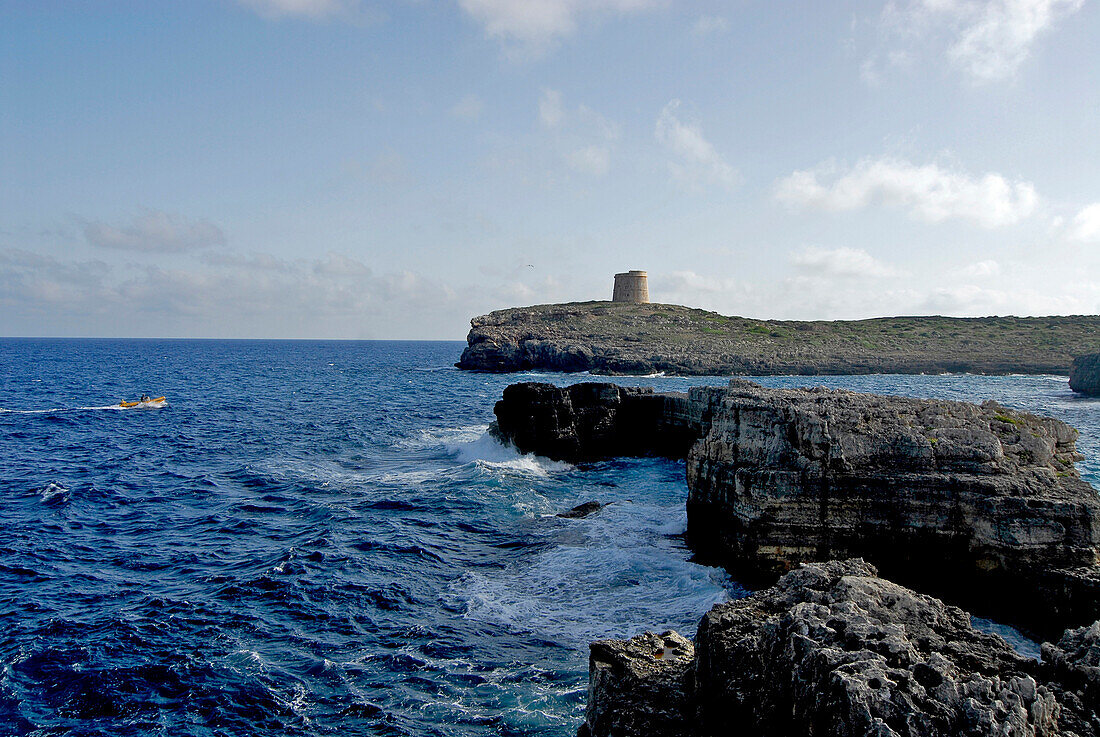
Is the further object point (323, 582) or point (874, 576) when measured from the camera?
point (323, 582)

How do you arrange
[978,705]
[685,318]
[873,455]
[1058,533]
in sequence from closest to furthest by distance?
1. [978,705]
2. [1058,533]
3. [873,455]
4. [685,318]

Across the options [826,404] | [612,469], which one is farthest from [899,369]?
[826,404]

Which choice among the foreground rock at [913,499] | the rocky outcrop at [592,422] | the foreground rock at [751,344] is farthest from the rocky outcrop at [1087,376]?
the foreground rock at [913,499]

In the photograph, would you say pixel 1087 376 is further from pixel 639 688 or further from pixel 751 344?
pixel 639 688

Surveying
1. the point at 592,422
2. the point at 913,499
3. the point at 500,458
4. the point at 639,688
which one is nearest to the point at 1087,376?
the point at 592,422

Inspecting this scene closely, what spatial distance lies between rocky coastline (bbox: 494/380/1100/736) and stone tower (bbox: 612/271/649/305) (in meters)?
109

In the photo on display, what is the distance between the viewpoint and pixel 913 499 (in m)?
18.4

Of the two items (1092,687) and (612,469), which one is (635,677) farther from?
(612,469)

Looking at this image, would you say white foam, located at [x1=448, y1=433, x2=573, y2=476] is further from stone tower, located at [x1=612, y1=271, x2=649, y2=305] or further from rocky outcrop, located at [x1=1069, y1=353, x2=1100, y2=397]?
stone tower, located at [x1=612, y1=271, x2=649, y2=305]

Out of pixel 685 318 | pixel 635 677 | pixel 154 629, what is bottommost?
pixel 154 629

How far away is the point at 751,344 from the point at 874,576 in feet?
341

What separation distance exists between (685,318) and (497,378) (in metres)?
47.4

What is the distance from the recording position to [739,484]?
1991cm

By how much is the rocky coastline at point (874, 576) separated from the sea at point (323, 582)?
71.0 inches
